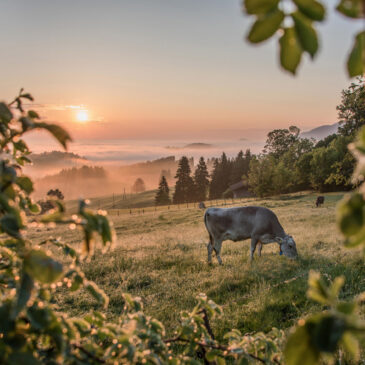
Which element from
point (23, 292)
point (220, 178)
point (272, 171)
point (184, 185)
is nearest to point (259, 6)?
point (23, 292)

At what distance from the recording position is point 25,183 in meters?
1.30

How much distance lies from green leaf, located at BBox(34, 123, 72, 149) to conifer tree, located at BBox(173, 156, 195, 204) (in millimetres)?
89827

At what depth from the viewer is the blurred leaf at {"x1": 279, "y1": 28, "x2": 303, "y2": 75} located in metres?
0.79

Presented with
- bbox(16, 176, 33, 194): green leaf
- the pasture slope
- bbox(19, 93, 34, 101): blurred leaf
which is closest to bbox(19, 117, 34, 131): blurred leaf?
bbox(16, 176, 33, 194): green leaf

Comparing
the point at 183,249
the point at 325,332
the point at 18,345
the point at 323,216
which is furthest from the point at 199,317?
the point at 323,216

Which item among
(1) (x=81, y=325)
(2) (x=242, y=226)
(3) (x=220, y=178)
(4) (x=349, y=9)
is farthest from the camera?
(3) (x=220, y=178)

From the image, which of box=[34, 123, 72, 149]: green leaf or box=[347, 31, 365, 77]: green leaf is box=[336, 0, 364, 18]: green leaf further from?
box=[34, 123, 72, 149]: green leaf

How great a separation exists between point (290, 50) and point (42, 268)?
916 mm

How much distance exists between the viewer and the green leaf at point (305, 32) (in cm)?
75

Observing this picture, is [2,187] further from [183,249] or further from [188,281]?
[183,249]

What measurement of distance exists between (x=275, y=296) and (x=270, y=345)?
5454 mm

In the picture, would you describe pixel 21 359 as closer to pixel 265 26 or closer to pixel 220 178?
pixel 265 26

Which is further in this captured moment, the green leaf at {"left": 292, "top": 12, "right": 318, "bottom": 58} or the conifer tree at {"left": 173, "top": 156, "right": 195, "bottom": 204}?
the conifer tree at {"left": 173, "top": 156, "right": 195, "bottom": 204}

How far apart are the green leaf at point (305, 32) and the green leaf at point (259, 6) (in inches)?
2.4
